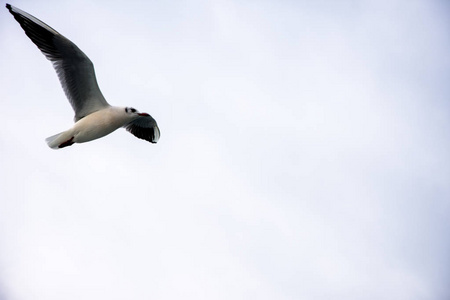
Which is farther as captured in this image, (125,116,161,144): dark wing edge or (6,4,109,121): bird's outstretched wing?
(125,116,161,144): dark wing edge

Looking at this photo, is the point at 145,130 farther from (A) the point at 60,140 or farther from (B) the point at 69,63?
(B) the point at 69,63

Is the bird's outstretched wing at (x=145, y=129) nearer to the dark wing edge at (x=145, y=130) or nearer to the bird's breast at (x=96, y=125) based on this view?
the dark wing edge at (x=145, y=130)

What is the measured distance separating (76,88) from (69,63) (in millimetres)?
501

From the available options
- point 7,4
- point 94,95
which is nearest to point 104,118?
point 94,95

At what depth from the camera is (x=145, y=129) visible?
44.1ft

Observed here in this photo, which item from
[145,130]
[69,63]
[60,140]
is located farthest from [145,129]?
[69,63]

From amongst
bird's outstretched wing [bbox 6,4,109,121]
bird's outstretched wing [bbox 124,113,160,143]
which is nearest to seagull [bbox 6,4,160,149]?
bird's outstretched wing [bbox 6,4,109,121]

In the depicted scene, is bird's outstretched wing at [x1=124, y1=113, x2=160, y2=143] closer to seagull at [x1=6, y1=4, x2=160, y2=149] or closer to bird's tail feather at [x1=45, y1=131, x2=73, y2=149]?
seagull at [x1=6, y1=4, x2=160, y2=149]

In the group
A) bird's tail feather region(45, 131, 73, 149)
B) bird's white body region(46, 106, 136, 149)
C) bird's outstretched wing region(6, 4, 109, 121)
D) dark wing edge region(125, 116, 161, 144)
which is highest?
dark wing edge region(125, 116, 161, 144)

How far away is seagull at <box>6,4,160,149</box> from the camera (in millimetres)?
11234

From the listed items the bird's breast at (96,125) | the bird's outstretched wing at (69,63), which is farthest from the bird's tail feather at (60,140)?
the bird's outstretched wing at (69,63)

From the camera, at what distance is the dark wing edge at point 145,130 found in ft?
43.8

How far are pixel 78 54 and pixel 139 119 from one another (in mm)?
2304

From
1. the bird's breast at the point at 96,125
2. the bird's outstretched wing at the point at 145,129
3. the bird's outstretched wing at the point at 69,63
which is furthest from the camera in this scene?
the bird's outstretched wing at the point at 145,129
